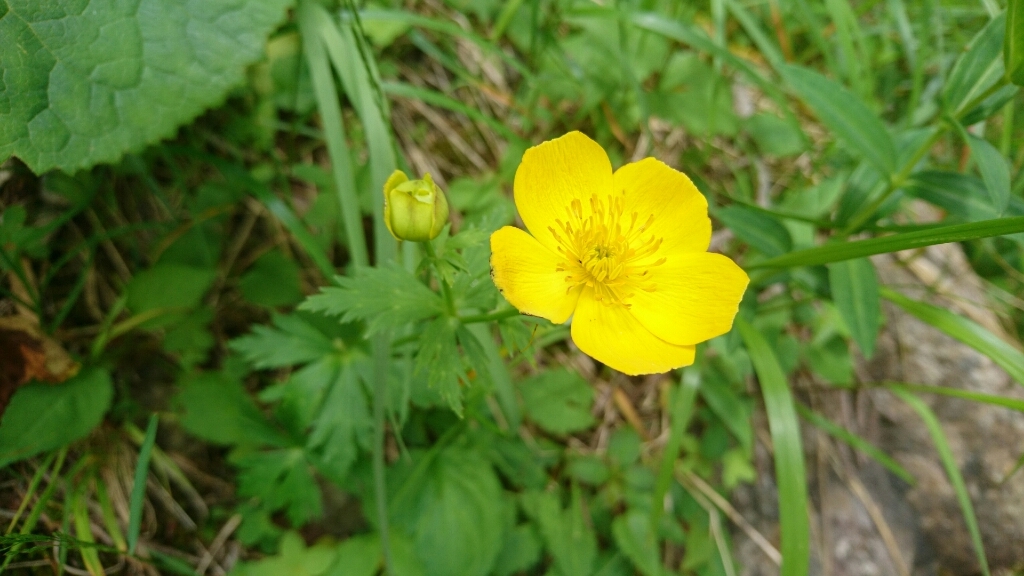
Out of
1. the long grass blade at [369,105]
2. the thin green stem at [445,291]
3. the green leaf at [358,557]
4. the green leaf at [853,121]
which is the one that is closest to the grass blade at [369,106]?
the long grass blade at [369,105]

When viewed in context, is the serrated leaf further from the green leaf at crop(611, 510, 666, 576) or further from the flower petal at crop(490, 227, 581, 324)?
the green leaf at crop(611, 510, 666, 576)

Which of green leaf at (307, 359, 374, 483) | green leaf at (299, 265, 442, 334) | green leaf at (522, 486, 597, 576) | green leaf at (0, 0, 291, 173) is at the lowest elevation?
green leaf at (522, 486, 597, 576)

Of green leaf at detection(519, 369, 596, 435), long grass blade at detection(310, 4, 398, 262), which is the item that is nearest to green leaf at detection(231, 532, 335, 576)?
green leaf at detection(519, 369, 596, 435)

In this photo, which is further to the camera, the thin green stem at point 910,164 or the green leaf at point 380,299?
the thin green stem at point 910,164

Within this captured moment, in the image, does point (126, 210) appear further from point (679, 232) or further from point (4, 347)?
point (679, 232)

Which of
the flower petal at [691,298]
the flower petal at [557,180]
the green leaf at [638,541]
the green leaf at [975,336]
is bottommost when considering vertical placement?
the green leaf at [638,541]

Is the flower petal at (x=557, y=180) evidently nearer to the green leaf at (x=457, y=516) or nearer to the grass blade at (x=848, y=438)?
the green leaf at (x=457, y=516)
